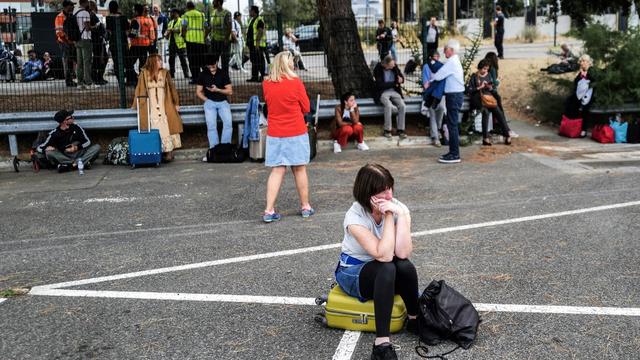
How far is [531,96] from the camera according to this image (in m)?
16.1

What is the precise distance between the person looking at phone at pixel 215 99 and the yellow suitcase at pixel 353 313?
739 cm

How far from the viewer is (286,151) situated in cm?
780

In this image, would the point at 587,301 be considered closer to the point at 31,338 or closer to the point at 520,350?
the point at 520,350

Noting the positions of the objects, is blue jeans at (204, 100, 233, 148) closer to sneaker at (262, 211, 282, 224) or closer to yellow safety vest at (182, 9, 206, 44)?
yellow safety vest at (182, 9, 206, 44)

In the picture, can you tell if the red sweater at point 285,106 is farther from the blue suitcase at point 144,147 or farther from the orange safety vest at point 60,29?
the orange safety vest at point 60,29

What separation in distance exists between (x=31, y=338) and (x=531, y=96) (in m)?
13.4

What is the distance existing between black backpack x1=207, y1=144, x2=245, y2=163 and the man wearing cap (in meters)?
1.87

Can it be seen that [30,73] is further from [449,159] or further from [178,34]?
[449,159]

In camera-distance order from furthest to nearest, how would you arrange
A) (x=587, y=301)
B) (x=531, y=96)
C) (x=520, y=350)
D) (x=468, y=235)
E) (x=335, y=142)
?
1. (x=531, y=96)
2. (x=335, y=142)
3. (x=468, y=235)
4. (x=587, y=301)
5. (x=520, y=350)

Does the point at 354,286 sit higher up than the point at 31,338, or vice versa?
the point at 354,286

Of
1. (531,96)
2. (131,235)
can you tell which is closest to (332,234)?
(131,235)

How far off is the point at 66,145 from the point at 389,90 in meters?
5.62

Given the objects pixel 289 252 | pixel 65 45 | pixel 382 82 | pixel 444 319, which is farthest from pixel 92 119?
pixel 444 319

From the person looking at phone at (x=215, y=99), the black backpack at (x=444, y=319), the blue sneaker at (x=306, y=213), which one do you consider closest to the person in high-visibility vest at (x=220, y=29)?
the person looking at phone at (x=215, y=99)
